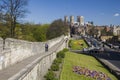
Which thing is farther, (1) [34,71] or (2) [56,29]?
(2) [56,29]

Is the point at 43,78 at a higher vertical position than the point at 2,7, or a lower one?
lower

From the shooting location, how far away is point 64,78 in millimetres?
24250

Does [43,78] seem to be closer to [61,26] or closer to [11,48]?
[11,48]

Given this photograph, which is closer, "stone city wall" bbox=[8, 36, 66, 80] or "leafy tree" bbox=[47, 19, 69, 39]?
"stone city wall" bbox=[8, 36, 66, 80]

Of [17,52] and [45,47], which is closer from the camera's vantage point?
[17,52]

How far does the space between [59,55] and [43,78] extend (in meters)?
20.9

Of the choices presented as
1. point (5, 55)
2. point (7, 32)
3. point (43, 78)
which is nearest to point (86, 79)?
point (43, 78)

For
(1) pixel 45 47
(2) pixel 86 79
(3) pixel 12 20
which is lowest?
(2) pixel 86 79

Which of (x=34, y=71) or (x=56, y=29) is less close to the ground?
(x=56, y=29)

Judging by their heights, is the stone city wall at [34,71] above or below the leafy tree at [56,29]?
below

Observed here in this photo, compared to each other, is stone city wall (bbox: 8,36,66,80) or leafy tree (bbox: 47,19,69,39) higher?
leafy tree (bbox: 47,19,69,39)

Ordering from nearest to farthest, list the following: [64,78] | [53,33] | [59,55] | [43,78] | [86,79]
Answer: [43,78] < [64,78] < [86,79] < [59,55] < [53,33]

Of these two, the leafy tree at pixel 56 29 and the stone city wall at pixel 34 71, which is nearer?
the stone city wall at pixel 34 71

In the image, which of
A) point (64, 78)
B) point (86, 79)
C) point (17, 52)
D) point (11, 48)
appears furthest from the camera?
point (86, 79)
